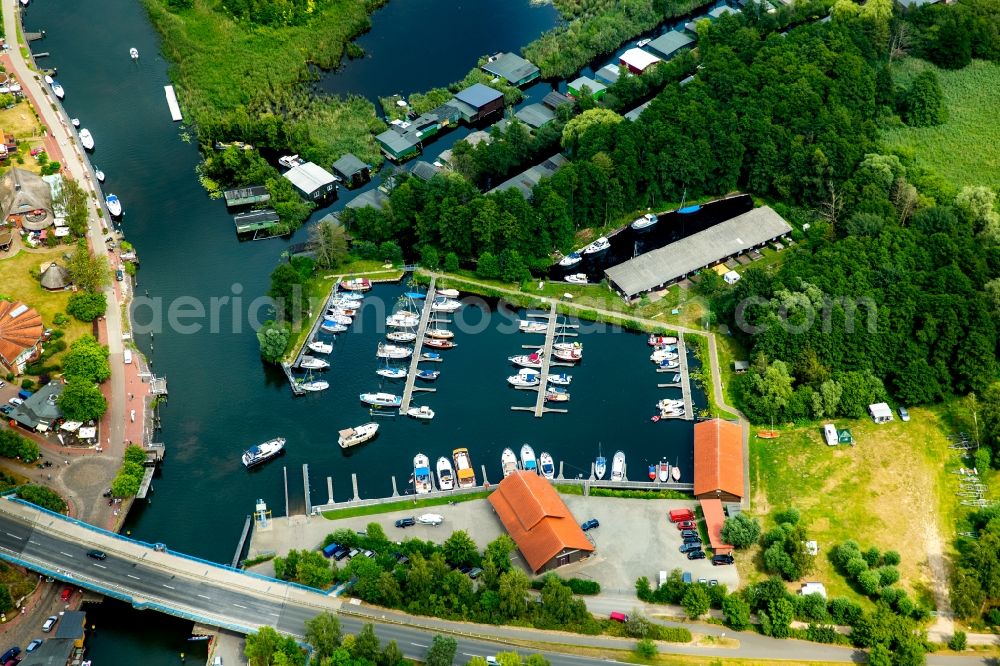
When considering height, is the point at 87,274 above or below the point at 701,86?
below

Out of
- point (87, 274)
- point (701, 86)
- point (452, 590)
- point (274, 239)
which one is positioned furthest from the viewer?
point (701, 86)

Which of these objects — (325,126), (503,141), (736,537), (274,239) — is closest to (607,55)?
(503,141)

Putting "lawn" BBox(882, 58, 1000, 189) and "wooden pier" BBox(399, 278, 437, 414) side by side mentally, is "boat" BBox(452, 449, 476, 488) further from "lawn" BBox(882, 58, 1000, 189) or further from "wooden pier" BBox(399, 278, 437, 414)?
"lawn" BBox(882, 58, 1000, 189)

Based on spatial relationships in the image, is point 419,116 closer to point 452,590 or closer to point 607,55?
point 607,55

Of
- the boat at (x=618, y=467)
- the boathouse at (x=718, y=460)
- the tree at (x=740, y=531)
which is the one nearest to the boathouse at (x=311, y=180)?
the boat at (x=618, y=467)

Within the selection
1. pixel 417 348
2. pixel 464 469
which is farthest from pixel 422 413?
pixel 417 348

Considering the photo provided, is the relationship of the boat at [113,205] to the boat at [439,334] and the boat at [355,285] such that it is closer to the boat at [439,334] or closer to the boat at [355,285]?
the boat at [355,285]
